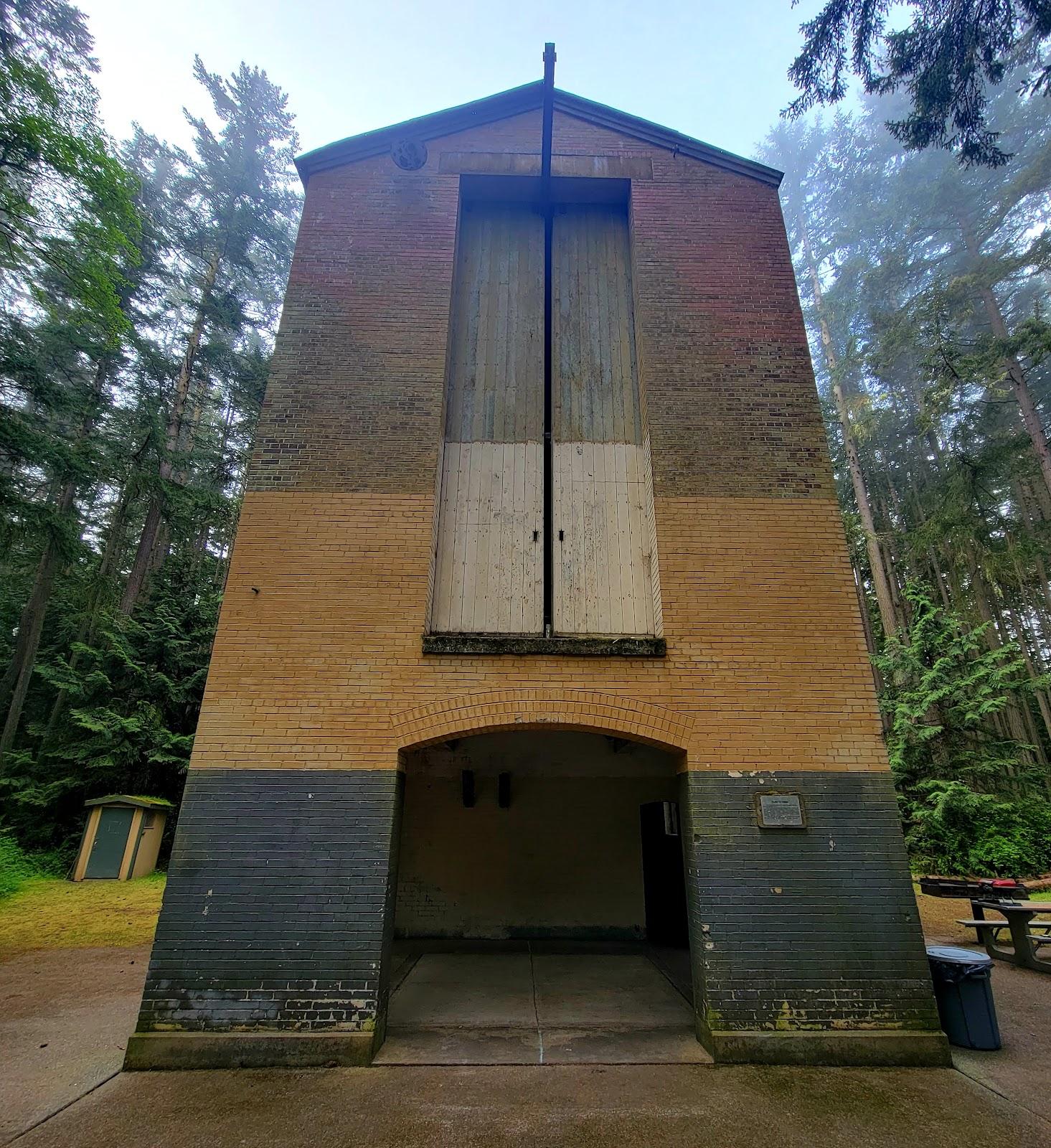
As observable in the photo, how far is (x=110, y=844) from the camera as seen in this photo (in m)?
11.7

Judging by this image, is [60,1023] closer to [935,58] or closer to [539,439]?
[539,439]

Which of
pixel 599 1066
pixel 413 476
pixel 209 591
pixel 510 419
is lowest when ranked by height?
pixel 599 1066

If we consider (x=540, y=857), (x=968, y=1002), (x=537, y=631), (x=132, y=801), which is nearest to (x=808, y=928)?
(x=968, y=1002)

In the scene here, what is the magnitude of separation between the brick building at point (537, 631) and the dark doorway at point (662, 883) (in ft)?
0.21

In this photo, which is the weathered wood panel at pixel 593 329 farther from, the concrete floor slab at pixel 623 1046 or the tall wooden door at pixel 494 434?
the concrete floor slab at pixel 623 1046

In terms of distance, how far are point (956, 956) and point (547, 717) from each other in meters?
4.00

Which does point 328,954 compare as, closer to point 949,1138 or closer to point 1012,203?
point 949,1138

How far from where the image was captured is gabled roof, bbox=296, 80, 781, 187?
7410 millimetres

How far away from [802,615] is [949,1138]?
3.74 m

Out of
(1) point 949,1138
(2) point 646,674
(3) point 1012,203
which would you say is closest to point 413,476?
(2) point 646,674

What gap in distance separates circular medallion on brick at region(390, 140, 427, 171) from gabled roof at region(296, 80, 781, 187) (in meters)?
0.09

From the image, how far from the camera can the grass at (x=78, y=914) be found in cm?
835

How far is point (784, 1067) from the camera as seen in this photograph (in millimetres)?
4398

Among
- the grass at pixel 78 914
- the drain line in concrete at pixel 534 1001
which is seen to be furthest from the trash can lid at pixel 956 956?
the grass at pixel 78 914
